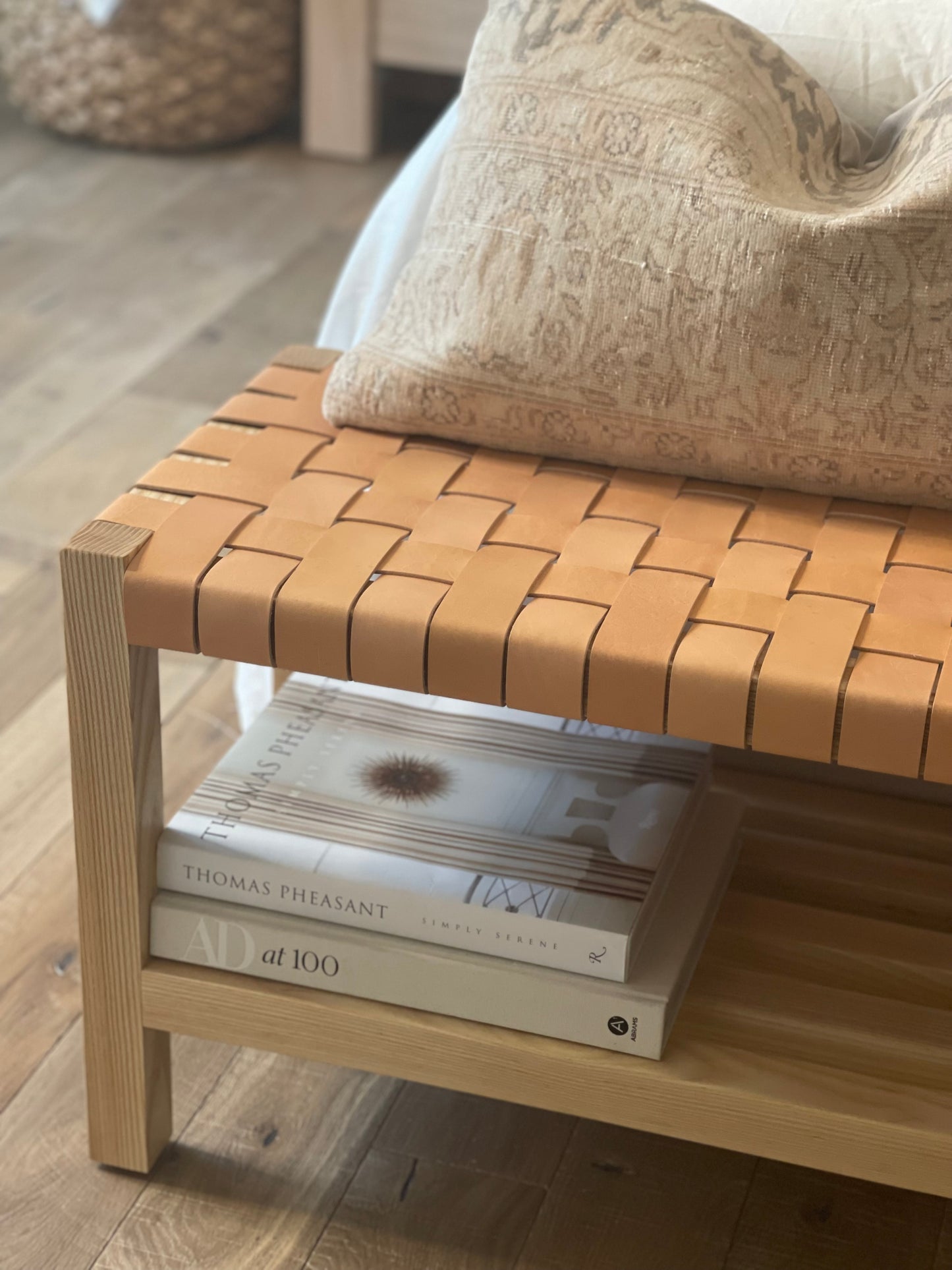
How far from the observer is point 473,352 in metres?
0.89

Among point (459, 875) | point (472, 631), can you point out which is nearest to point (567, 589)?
point (472, 631)

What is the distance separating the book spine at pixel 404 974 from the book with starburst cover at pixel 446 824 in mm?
11

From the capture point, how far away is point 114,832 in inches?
32.5

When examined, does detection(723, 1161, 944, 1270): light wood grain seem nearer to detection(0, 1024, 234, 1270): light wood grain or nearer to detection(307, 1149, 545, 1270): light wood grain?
detection(307, 1149, 545, 1270): light wood grain

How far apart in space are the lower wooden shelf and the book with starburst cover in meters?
0.05

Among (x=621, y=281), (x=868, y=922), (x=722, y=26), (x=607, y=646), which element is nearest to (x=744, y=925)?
(x=868, y=922)

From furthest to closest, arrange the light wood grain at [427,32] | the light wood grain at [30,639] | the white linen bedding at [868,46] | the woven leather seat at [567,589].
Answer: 1. the light wood grain at [427,32]
2. the light wood grain at [30,639]
3. the white linen bedding at [868,46]
4. the woven leather seat at [567,589]

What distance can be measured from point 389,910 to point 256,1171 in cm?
23

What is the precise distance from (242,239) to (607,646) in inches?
80.0

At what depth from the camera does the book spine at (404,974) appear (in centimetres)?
80

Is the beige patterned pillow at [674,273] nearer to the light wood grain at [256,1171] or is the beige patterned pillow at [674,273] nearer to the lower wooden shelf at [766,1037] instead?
the lower wooden shelf at [766,1037]

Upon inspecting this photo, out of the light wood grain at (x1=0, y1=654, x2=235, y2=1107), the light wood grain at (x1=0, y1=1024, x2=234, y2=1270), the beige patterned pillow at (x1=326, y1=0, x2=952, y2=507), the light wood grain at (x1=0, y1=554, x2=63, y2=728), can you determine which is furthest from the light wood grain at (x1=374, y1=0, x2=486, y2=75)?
the light wood grain at (x1=0, y1=1024, x2=234, y2=1270)

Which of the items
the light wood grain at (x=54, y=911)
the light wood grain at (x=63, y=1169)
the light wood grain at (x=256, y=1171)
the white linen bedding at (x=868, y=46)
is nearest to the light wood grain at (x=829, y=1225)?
the light wood grain at (x=256, y=1171)

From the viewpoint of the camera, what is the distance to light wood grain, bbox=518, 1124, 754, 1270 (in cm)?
89
